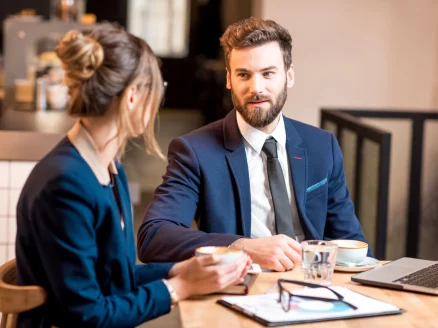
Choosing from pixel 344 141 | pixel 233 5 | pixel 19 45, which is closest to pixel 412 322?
pixel 344 141

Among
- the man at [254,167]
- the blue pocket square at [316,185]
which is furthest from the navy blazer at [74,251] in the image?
the blue pocket square at [316,185]

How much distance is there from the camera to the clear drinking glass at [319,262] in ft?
6.63

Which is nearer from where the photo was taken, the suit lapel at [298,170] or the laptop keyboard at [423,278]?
the laptop keyboard at [423,278]

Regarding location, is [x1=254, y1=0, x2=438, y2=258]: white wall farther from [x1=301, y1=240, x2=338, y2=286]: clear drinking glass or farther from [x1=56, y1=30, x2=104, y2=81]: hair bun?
[x1=56, y1=30, x2=104, y2=81]: hair bun

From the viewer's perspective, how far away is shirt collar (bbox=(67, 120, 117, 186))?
1756 mm

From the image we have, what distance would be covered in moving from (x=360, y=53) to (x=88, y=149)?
17.4ft

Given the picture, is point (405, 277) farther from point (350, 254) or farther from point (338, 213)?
point (338, 213)

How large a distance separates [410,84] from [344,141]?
6.41ft

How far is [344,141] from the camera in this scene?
507 cm

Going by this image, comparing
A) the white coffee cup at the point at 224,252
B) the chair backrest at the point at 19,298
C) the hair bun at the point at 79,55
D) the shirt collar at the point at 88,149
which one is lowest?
the chair backrest at the point at 19,298

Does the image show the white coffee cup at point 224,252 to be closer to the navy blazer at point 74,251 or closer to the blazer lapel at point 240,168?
the navy blazer at point 74,251

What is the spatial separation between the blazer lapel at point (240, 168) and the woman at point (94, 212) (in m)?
0.66

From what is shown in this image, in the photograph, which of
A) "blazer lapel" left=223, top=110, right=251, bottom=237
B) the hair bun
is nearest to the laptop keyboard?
"blazer lapel" left=223, top=110, right=251, bottom=237

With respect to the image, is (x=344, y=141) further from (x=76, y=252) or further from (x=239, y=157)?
(x=76, y=252)
